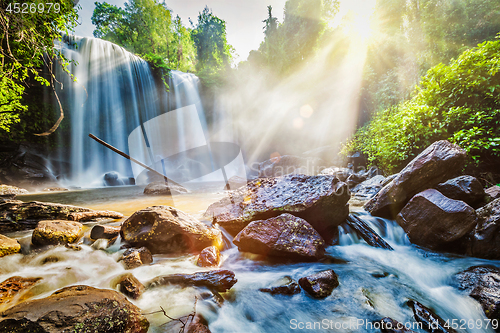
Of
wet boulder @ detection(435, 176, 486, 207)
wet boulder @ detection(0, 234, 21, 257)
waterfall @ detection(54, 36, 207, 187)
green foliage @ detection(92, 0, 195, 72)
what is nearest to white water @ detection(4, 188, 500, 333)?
wet boulder @ detection(0, 234, 21, 257)

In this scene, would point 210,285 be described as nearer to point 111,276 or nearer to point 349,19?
point 111,276

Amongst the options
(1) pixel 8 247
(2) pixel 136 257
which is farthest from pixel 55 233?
(2) pixel 136 257

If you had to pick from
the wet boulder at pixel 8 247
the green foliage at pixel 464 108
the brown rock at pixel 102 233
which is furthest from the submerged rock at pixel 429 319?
the wet boulder at pixel 8 247

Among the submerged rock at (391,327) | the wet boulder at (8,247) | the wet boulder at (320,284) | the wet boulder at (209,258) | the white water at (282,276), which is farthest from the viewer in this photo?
the wet boulder at (209,258)

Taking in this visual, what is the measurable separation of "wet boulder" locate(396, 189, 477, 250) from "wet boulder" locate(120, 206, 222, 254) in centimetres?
364

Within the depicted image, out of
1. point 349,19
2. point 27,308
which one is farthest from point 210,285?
point 349,19

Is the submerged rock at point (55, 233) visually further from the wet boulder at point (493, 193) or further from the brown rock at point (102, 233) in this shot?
the wet boulder at point (493, 193)

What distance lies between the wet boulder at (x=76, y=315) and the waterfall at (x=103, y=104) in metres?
14.1

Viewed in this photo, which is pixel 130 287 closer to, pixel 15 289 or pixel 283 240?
pixel 15 289

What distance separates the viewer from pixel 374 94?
44.7 ft

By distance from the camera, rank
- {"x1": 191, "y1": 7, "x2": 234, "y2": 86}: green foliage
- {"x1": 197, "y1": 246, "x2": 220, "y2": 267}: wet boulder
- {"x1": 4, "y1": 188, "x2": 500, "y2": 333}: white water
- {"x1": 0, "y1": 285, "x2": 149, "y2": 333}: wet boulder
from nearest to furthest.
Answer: {"x1": 0, "y1": 285, "x2": 149, "y2": 333}: wet boulder → {"x1": 4, "y1": 188, "x2": 500, "y2": 333}: white water → {"x1": 197, "y1": 246, "x2": 220, "y2": 267}: wet boulder → {"x1": 191, "y1": 7, "x2": 234, "y2": 86}: green foliage

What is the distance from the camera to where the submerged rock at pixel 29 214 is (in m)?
3.49

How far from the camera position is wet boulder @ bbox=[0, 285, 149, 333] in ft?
4.21

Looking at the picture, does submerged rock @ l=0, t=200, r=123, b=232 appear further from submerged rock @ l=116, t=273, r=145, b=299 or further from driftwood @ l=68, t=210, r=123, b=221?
submerged rock @ l=116, t=273, r=145, b=299
